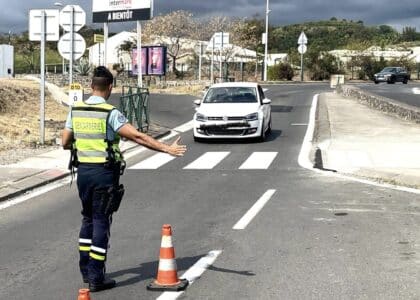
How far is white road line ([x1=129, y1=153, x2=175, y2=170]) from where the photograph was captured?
45.8 feet

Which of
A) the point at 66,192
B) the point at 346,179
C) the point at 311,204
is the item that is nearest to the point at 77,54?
the point at 66,192

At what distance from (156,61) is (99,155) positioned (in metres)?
35.8

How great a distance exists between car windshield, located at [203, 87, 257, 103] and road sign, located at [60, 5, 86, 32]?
14.4ft

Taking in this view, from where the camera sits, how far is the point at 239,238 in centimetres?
752

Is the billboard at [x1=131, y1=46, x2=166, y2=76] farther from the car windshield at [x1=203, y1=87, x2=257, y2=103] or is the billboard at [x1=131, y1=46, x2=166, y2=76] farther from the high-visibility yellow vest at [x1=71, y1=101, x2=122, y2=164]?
the high-visibility yellow vest at [x1=71, y1=101, x2=122, y2=164]

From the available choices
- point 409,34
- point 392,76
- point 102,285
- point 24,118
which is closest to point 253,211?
point 102,285

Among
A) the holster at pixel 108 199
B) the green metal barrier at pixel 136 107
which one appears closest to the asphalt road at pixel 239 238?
the holster at pixel 108 199

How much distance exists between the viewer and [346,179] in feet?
39.3

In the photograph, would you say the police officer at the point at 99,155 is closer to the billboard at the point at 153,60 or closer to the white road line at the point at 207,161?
the white road line at the point at 207,161

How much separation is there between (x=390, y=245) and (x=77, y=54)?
11.0 metres

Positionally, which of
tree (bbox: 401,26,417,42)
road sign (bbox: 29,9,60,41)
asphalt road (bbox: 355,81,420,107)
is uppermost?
tree (bbox: 401,26,417,42)

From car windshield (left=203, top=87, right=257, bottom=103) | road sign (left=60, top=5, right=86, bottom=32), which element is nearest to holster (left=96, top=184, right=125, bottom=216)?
road sign (left=60, top=5, right=86, bottom=32)

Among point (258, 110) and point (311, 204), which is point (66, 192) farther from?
point (258, 110)

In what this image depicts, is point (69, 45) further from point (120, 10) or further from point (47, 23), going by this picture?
point (120, 10)
